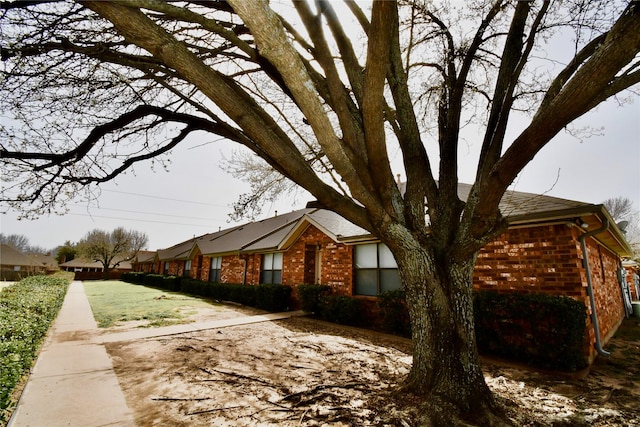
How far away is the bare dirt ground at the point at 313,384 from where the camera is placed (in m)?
3.59

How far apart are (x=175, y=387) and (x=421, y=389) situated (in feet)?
11.7

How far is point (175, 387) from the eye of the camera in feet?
14.9

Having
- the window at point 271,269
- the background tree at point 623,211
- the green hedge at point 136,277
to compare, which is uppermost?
the background tree at point 623,211

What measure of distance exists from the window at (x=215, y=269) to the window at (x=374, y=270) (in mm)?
13724

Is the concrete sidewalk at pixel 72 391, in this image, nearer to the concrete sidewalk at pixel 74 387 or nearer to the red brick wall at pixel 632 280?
the concrete sidewalk at pixel 74 387

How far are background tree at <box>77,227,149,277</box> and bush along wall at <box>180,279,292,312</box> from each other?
4864 centimetres

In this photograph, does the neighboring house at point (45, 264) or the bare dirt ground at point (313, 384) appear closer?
the bare dirt ground at point (313, 384)

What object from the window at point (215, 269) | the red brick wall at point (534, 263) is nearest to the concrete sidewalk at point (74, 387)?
the red brick wall at point (534, 263)

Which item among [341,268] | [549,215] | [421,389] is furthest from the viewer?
[341,268]

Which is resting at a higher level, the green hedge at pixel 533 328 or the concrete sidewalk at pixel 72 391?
the green hedge at pixel 533 328

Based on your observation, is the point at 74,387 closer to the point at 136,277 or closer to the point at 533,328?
the point at 533,328

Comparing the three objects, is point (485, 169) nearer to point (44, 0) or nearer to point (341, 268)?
Result: point (44, 0)

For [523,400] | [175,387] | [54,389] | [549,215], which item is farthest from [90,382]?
[549,215]

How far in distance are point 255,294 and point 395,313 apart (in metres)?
7.82
